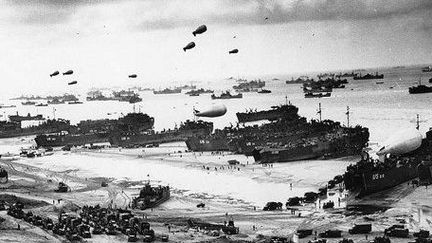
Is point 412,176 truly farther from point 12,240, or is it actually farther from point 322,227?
point 12,240

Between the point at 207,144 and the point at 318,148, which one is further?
the point at 207,144

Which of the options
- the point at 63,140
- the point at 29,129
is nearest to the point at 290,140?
the point at 63,140

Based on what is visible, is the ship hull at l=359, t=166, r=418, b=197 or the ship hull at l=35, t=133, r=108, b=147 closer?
the ship hull at l=359, t=166, r=418, b=197

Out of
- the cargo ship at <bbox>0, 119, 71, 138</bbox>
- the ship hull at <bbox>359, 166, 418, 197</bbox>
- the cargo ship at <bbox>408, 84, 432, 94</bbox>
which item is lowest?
the ship hull at <bbox>359, 166, 418, 197</bbox>

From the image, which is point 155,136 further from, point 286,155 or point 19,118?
point 19,118

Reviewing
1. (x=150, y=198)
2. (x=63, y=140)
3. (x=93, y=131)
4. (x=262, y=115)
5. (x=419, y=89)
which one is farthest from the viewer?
(x=419, y=89)

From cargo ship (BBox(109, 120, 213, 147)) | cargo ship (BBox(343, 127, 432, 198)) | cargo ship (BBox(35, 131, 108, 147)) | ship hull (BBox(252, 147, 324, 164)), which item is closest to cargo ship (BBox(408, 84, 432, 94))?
cargo ship (BBox(109, 120, 213, 147))

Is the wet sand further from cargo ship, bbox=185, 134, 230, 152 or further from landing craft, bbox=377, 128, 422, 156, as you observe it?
landing craft, bbox=377, 128, 422, 156

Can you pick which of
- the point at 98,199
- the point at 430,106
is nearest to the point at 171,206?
the point at 98,199
